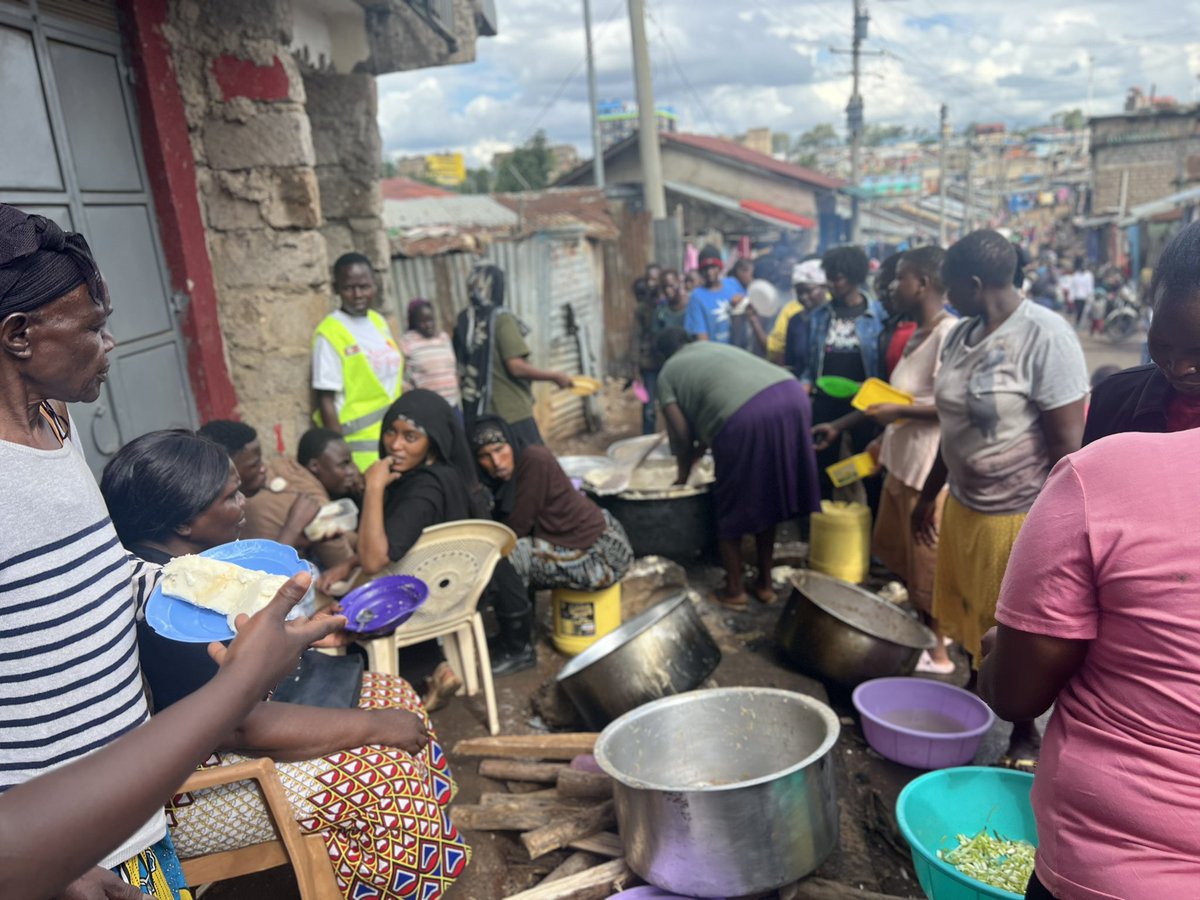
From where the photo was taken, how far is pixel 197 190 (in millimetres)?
4078

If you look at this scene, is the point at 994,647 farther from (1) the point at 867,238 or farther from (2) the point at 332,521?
(1) the point at 867,238

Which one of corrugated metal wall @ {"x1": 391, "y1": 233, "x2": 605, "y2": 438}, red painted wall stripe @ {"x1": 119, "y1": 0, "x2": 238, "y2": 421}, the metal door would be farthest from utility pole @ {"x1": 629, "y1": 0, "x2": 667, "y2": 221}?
the metal door

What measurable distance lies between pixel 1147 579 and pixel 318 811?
194 centimetres

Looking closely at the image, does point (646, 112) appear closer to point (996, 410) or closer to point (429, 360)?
point (429, 360)

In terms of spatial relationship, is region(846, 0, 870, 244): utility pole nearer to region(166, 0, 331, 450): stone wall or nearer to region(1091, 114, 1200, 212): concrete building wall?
region(1091, 114, 1200, 212): concrete building wall

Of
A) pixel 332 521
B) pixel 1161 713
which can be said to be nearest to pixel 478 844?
pixel 332 521

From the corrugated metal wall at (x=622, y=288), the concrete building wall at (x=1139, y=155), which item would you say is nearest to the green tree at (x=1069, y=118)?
the concrete building wall at (x=1139, y=155)

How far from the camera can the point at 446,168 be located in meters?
42.8

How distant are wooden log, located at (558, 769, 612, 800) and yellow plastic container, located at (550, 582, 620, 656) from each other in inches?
44.8

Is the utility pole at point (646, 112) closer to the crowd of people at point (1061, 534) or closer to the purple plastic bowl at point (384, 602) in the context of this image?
the crowd of people at point (1061, 534)

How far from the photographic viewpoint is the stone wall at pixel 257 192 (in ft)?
12.9

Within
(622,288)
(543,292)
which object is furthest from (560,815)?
(622,288)

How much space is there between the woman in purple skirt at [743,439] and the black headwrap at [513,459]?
1.32 meters

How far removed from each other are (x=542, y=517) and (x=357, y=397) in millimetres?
1241
